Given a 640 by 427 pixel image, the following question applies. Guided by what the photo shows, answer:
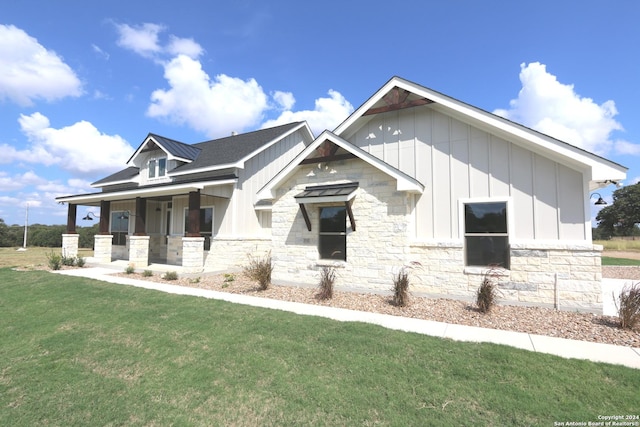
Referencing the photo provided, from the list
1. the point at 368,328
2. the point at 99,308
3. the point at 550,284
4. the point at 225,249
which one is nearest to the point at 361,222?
the point at 368,328

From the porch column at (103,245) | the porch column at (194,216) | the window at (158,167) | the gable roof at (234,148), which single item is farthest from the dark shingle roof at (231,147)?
the porch column at (103,245)

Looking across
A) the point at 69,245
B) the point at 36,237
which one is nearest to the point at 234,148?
the point at 69,245

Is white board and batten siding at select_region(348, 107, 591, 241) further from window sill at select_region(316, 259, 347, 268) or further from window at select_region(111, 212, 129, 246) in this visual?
window at select_region(111, 212, 129, 246)

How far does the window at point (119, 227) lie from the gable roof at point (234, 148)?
5.67m

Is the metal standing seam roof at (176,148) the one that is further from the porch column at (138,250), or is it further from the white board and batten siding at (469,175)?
the white board and batten siding at (469,175)

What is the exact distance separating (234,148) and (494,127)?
507 inches

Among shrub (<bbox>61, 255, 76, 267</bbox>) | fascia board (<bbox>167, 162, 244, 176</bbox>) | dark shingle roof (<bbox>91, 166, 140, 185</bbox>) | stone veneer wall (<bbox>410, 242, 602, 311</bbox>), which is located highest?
dark shingle roof (<bbox>91, 166, 140, 185</bbox>)

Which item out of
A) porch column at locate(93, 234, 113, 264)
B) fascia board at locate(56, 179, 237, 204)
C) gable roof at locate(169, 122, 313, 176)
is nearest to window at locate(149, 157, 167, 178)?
gable roof at locate(169, 122, 313, 176)

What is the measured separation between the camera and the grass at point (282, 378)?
333cm

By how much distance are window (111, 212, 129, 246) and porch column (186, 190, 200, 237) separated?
8.48 meters

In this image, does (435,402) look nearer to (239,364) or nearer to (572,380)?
(572,380)

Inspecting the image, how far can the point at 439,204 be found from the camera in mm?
8898

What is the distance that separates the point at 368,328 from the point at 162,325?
13.0 feet

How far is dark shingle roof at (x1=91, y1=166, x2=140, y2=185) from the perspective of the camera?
756 inches
